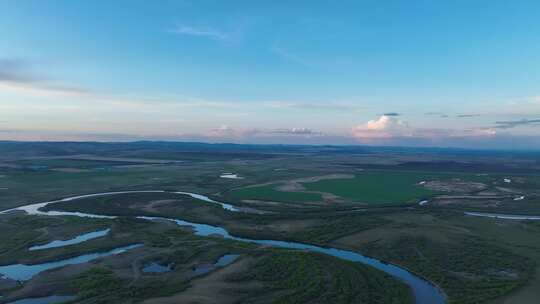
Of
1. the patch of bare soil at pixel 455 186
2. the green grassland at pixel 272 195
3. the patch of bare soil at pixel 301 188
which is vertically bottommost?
the green grassland at pixel 272 195

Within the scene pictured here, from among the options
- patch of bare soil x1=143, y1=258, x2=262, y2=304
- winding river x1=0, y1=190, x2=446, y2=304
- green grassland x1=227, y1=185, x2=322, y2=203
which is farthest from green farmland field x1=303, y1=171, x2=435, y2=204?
patch of bare soil x1=143, y1=258, x2=262, y2=304

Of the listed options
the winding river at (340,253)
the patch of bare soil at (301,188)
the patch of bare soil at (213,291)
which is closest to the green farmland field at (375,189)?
the patch of bare soil at (301,188)

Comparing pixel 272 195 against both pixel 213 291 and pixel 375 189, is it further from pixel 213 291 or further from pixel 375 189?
pixel 213 291

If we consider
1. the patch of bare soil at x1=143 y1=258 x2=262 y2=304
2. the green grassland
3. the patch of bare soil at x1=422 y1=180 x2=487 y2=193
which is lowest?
the patch of bare soil at x1=143 y1=258 x2=262 y2=304

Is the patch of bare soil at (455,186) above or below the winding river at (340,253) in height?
above

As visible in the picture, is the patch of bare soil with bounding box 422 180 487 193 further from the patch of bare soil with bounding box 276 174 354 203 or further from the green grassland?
the green grassland

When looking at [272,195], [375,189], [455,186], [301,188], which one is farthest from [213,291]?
[455,186]

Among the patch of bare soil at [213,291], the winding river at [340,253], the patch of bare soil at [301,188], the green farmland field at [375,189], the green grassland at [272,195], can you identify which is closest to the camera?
the patch of bare soil at [213,291]

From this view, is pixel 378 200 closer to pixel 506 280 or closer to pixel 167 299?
pixel 506 280

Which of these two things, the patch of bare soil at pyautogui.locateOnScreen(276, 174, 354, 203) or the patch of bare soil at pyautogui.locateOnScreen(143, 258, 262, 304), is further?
the patch of bare soil at pyautogui.locateOnScreen(276, 174, 354, 203)

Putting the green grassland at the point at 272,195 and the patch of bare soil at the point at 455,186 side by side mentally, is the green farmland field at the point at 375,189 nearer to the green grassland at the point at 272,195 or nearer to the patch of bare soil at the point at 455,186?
the patch of bare soil at the point at 455,186
